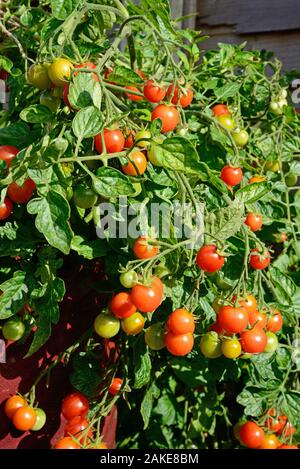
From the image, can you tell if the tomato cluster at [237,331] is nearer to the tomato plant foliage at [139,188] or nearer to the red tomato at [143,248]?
the tomato plant foliage at [139,188]

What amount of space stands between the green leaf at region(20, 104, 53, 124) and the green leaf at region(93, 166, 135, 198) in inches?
4.5

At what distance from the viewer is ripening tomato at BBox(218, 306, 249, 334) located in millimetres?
750

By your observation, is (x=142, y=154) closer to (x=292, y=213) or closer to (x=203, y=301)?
(x=203, y=301)

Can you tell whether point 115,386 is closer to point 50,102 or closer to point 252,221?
point 252,221

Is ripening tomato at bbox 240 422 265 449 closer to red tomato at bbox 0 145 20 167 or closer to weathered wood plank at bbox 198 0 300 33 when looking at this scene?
red tomato at bbox 0 145 20 167

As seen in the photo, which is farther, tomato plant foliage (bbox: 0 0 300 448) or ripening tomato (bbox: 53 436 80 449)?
ripening tomato (bbox: 53 436 80 449)

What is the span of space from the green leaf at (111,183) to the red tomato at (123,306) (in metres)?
0.17

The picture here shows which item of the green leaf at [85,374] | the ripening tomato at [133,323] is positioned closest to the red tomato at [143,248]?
the ripening tomato at [133,323]

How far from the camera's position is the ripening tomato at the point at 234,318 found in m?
0.75

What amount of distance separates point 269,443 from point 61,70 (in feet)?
2.77

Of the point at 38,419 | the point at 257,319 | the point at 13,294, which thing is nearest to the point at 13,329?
the point at 13,294

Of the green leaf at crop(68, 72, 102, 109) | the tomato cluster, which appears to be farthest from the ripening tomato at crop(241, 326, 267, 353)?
the green leaf at crop(68, 72, 102, 109)
